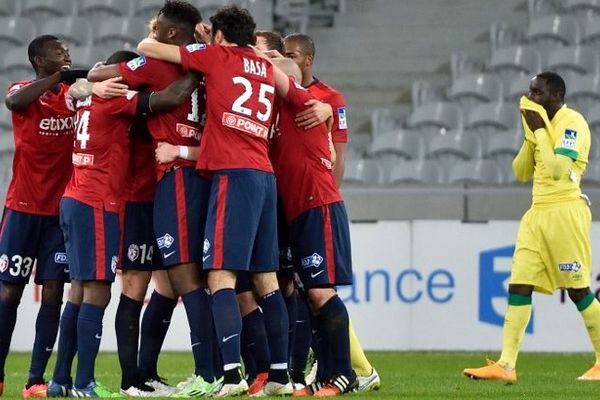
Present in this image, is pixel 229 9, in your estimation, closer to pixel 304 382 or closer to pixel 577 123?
pixel 304 382

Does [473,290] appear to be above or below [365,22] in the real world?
below

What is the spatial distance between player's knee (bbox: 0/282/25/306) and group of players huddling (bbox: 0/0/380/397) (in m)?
0.01

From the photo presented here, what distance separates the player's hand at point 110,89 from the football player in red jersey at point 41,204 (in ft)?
2.13

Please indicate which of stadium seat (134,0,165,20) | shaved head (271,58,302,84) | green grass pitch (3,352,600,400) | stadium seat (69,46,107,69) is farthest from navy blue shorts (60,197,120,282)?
stadium seat (134,0,165,20)

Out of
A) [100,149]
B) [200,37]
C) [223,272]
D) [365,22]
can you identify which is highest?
[365,22]

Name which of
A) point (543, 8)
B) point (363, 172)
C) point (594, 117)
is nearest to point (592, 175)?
point (594, 117)

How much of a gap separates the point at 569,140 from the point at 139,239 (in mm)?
3223

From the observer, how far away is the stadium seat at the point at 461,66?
17.1 m

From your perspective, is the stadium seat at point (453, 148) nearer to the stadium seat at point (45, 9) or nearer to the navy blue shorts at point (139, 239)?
the stadium seat at point (45, 9)

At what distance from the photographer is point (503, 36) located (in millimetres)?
17359

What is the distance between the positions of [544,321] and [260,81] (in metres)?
5.86

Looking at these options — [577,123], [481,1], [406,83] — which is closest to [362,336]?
[577,123]

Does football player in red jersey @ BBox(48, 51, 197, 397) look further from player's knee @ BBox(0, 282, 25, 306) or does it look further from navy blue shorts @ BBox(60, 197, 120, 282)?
player's knee @ BBox(0, 282, 25, 306)

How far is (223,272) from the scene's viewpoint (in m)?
7.89
